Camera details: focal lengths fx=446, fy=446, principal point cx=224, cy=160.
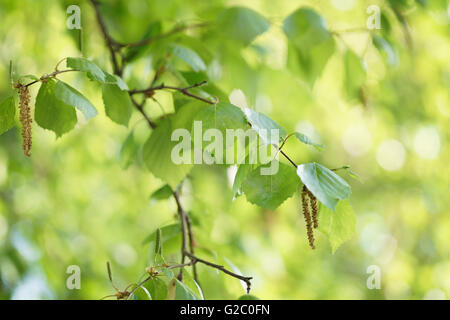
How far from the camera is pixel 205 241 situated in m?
0.86

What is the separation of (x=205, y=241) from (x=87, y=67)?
0.46 metres

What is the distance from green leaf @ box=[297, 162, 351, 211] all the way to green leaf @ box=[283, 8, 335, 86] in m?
0.42

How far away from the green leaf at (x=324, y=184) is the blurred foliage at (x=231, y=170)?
31 cm

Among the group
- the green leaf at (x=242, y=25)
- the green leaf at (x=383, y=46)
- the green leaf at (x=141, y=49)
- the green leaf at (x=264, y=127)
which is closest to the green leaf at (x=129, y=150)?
the green leaf at (x=141, y=49)

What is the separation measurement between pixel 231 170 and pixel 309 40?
2.04 ft

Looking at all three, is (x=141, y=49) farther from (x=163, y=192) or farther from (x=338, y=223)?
(x=338, y=223)

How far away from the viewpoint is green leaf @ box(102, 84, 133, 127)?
600 millimetres

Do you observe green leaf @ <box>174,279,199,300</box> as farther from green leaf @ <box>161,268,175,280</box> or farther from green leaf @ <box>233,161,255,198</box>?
green leaf @ <box>233,161,255,198</box>

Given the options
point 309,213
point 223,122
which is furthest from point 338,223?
point 223,122

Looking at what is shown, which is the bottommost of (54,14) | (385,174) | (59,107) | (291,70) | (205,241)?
(205,241)

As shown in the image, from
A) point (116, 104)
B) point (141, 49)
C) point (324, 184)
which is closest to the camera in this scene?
point (324, 184)

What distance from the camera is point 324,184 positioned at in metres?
0.48
